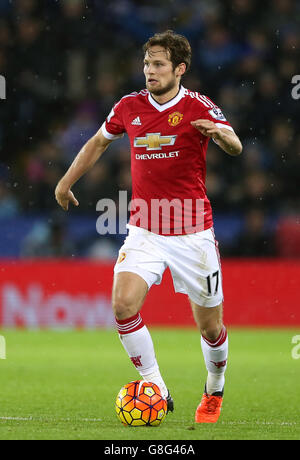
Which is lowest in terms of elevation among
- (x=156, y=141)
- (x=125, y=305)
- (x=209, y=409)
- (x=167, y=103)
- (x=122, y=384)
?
(x=122, y=384)

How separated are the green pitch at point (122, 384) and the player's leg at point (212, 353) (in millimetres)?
111

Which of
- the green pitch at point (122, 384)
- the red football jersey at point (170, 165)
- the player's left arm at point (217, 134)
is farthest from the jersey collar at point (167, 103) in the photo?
the green pitch at point (122, 384)

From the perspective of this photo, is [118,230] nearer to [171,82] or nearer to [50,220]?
[50,220]

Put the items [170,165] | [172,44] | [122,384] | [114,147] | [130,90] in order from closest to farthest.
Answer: [170,165], [172,44], [122,384], [114,147], [130,90]

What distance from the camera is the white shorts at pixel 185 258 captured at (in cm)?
595

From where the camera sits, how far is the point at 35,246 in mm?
13648

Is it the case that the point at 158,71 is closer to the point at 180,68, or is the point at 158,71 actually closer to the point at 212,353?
the point at 180,68

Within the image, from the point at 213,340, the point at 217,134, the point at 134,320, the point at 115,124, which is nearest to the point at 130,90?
the point at 115,124

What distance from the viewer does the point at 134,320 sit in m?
5.73

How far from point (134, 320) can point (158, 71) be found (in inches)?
62.3

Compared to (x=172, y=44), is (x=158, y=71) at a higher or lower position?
lower

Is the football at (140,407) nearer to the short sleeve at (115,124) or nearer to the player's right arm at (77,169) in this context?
the player's right arm at (77,169)
